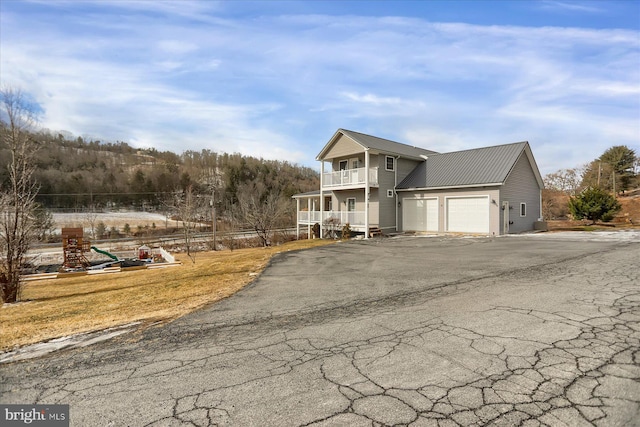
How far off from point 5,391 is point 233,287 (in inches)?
191

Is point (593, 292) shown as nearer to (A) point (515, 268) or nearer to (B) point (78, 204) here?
(A) point (515, 268)

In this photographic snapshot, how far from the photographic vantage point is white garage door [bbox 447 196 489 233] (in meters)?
19.0

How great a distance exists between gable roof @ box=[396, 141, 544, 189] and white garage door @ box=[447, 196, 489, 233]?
1015mm

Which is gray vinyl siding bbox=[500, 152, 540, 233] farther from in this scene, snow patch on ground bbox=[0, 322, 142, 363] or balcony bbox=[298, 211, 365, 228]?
Result: snow patch on ground bbox=[0, 322, 142, 363]

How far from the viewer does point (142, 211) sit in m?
67.3

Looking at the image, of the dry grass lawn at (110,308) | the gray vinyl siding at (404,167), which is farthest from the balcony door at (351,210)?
the dry grass lawn at (110,308)

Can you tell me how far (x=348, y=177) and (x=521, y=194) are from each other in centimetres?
1093

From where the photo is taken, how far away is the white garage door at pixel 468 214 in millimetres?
19016

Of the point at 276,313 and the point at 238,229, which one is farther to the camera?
the point at 238,229

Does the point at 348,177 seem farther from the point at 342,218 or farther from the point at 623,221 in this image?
the point at 623,221

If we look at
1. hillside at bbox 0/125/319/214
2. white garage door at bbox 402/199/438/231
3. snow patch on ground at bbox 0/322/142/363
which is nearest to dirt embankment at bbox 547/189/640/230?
white garage door at bbox 402/199/438/231

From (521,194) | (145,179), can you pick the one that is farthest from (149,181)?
(521,194)

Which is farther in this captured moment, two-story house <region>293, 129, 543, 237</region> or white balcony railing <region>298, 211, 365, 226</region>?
white balcony railing <region>298, 211, 365, 226</region>

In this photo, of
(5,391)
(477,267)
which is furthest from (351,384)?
(477,267)
